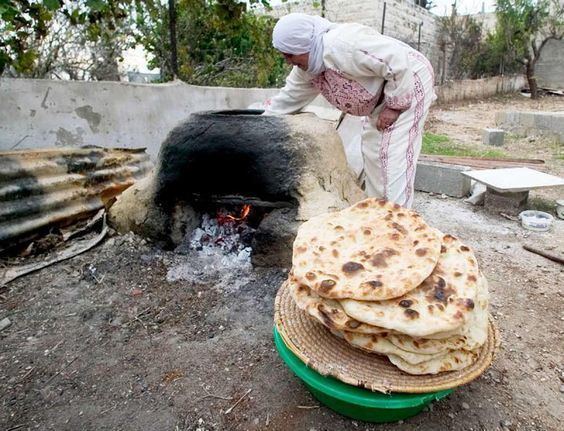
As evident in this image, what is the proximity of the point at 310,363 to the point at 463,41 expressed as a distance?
17.9 meters

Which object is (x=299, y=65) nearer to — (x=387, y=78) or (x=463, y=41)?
(x=387, y=78)

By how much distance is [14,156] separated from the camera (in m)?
3.25

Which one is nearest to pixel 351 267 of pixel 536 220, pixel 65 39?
pixel 536 220

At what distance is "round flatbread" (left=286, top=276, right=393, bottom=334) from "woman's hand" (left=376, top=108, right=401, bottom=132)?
69.4 inches

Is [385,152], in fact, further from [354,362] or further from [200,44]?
[200,44]

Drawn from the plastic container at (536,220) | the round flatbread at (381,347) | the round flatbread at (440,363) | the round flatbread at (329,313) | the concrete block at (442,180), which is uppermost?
the round flatbread at (329,313)

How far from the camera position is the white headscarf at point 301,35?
2.66 meters

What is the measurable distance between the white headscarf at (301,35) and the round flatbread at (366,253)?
125 centimetres

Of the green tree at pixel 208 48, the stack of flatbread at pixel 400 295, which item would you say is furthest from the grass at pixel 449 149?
the stack of flatbread at pixel 400 295

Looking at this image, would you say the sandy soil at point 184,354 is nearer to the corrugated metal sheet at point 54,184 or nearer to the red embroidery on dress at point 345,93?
the corrugated metal sheet at point 54,184

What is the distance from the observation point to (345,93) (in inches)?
116

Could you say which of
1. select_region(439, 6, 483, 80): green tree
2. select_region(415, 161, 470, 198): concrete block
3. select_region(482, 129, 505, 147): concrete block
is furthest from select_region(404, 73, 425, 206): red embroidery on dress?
select_region(439, 6, 483, 80): green tree

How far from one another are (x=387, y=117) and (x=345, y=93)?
352 millimetres

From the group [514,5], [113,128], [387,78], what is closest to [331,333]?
[387,78]
